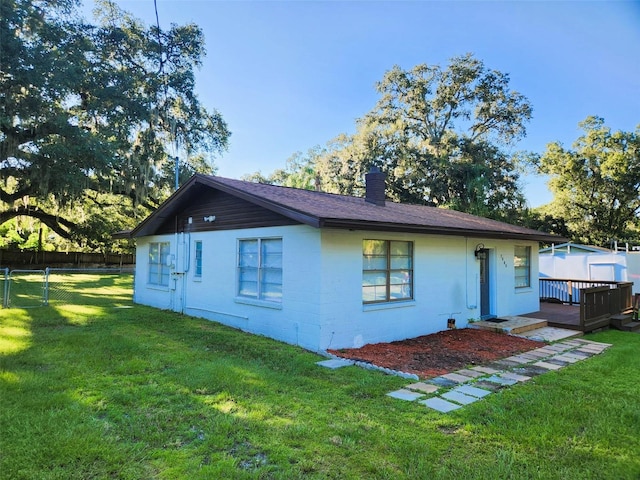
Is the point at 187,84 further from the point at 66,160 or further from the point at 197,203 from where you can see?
the point at 197,203

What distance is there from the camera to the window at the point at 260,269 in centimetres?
789

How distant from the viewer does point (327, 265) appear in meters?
6.87

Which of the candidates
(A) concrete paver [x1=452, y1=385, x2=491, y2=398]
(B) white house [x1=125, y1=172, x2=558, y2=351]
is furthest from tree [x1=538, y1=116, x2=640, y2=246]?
(A) concrete paver [x1=452, y1=385, x2=491, y2=398]

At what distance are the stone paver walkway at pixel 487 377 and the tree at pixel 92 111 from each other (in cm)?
1294

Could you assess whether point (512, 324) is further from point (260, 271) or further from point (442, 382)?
point (260, 271)

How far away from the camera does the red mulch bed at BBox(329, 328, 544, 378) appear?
6.12 m

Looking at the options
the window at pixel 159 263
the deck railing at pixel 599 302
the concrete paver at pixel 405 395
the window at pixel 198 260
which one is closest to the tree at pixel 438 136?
the deck railing at pixel 599 302

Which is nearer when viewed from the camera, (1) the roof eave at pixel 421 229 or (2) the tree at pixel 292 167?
(1) the roof eave at pixel 421 229

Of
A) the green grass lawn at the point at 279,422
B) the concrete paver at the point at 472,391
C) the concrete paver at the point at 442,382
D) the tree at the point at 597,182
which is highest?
the tree at the point at 597,182

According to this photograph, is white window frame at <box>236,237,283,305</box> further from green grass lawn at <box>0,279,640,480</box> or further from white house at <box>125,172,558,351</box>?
green grass lawn at <box>0,279,640,480</box>

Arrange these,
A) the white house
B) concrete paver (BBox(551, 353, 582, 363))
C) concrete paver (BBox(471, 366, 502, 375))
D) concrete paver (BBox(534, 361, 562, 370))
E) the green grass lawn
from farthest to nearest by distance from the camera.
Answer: the white house → concrete paver (BBox(551, 353, 582, 363)) → concrete paver (BBox(534, 361, 562, 370)) → concrete paver (BBox(471, 366, 502, 375)) → the green grass lawn

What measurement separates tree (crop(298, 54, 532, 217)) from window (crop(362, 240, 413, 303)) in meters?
16.6

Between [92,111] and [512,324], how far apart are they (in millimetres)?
19497

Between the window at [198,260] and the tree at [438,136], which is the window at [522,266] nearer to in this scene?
the window at [198,260]
